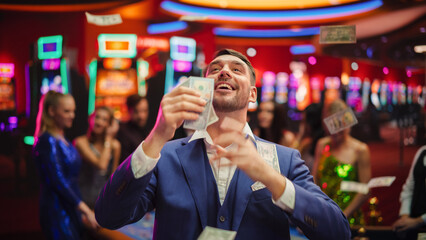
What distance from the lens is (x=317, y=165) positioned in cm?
267

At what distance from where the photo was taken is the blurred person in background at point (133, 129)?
11.5 ft

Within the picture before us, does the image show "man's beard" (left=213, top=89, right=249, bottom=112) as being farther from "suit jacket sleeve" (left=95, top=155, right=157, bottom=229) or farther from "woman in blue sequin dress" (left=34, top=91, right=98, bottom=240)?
"woman in blue sequin dress" (left=34, top=91, right=98, bottom=240)

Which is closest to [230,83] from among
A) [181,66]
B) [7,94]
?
[7,94]

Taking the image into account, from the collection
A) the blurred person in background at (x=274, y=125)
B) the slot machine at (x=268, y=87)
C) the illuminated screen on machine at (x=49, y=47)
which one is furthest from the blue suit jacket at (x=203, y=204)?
the slot machine at (x=268, y=87)

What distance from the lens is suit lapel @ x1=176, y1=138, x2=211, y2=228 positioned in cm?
141

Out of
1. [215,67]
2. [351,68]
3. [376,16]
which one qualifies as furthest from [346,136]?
[215,67]

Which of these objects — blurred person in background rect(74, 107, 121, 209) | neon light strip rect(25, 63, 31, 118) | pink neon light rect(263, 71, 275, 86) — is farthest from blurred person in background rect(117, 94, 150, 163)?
pink neon light rect(263, 71, 275, 86)

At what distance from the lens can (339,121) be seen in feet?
7.66

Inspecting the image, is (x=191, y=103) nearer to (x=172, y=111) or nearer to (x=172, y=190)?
(x=172, y=111)

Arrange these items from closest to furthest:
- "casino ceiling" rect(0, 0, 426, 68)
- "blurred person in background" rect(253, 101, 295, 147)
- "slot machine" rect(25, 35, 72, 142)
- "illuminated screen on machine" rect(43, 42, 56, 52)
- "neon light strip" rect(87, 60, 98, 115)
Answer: "casino ceiling" rect(0, 0, 426, 68) < "blurred person in background" rect(253, 101, 295, 147) < "slot machine" rect(25, 35, 72, 142) < "illuminated screen on machine" rect(43, 42, 56, 52) < "neon light strip" rect(87, 60, 98, 115)

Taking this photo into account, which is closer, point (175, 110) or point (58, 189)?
point (175, 110)

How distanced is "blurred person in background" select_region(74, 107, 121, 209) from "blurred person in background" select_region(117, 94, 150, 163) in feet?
0.45

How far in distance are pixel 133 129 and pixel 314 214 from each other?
8.59 ft

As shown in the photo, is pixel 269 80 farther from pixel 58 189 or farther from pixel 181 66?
pixel 58 189
